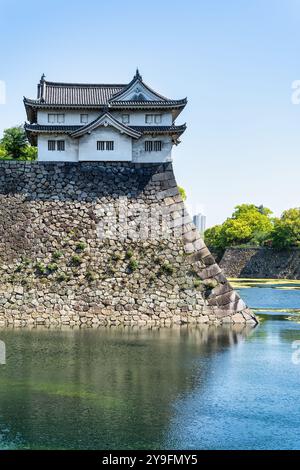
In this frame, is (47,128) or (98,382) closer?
(98,382)

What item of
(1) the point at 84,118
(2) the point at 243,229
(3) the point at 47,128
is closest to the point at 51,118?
(3) the point at 47,128

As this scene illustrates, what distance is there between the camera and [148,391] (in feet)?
48.9

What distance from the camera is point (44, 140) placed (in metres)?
30.5

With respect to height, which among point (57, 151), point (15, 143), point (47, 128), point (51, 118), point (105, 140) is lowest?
point (57, 151)

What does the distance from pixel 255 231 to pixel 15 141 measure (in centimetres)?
5311

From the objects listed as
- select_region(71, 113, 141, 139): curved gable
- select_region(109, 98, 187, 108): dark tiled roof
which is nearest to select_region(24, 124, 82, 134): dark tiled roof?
select_region(71, 113, 141, 139): curved gable

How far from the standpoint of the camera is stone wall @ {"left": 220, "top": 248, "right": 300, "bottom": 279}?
72.9 meters

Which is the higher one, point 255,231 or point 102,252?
point 255,231

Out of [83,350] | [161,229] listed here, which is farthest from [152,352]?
[161,229]

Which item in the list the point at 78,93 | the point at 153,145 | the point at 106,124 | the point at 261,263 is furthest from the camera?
the point at 261,263

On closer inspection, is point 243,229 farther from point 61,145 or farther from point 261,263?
point 61,145

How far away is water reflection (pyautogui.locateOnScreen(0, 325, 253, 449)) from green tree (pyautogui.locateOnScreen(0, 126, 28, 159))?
1790cm

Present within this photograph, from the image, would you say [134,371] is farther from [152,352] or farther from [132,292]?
[132,292]

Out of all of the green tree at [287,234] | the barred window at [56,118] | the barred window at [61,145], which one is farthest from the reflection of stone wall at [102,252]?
the green tree at [287,234]
